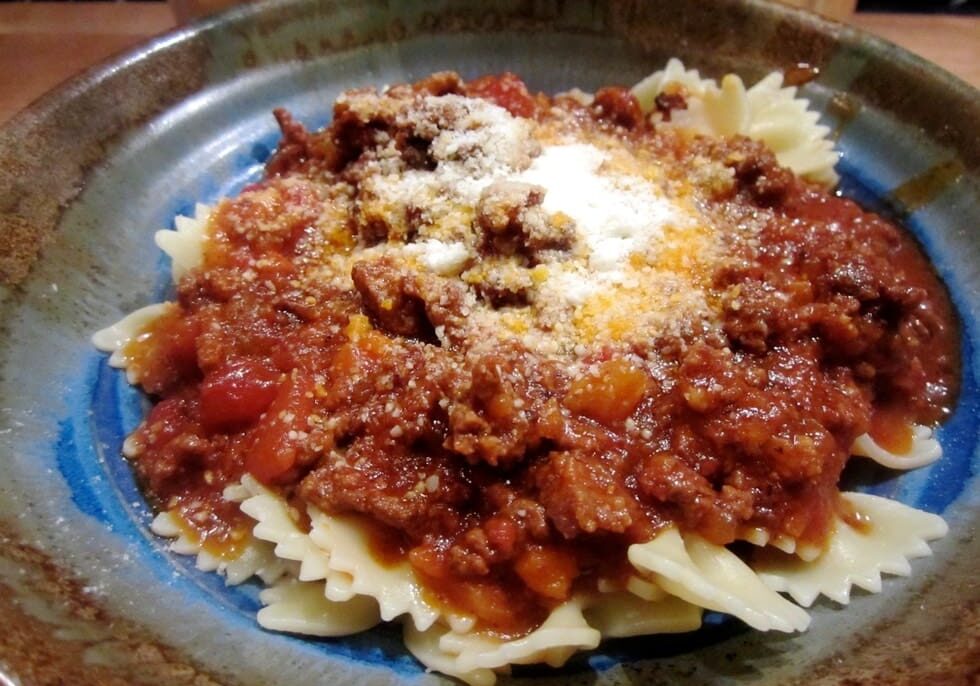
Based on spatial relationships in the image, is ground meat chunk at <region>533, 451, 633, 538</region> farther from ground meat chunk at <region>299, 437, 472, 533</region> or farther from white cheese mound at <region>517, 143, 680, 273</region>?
white cheese mound at <region>517, 143, 680, 273</region>

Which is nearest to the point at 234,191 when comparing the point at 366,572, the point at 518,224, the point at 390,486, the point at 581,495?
the point at 518,224

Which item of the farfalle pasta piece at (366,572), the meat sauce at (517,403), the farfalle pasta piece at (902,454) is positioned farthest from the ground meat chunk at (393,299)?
the farfalle pasta piece at (902,454)

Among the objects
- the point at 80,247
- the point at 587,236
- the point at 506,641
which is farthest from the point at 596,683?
the point at 80,247

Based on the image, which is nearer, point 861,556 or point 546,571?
point 546,571

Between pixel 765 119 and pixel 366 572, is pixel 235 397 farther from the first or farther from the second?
pixel 765 119

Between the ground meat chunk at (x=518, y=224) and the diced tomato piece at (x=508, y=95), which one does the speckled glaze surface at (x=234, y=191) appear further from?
the ground meat chunk at (x=518, y=224)

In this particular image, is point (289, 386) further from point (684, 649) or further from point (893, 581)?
point (893, 581)

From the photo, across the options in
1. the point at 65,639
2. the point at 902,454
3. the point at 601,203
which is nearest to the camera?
the point at 65,639
